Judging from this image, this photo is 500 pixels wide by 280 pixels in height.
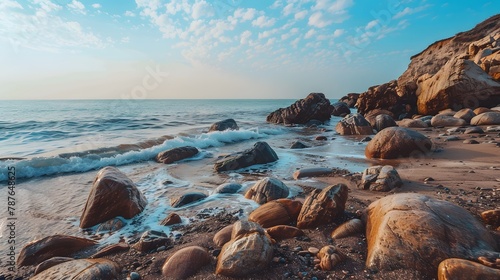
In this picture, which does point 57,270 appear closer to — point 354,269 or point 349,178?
point 354,269

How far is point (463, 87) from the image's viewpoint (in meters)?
12.3

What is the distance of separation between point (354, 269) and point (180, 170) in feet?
16.2

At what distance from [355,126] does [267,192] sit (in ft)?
27.8

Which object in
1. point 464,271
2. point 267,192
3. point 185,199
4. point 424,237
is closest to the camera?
point 464,271

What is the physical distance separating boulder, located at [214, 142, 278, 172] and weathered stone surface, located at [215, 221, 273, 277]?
3717mm

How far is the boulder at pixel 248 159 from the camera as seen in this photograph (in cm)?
593

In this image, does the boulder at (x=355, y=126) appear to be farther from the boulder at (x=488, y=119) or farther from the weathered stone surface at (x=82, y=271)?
the weathered stone surface at (x=82, y=271)

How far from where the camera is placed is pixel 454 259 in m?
1.68

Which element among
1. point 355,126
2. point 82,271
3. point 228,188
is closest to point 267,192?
point 228,188

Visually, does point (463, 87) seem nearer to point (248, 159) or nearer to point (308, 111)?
point (308, 111)

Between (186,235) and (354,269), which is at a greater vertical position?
(354,269)

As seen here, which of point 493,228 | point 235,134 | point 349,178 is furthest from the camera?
point 235,134

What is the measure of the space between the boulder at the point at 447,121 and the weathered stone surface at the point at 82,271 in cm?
1230

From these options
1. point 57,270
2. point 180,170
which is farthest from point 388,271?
point 180,170
